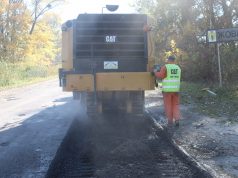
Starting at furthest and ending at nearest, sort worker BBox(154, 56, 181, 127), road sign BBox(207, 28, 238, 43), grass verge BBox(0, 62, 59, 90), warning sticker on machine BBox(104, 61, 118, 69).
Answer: grass verge BBox(0, 62, 59, 90) < road sign BBox(207, 28, 238, 43) < warning sticker on machine BBox(104, 61, 118, 69) < worker BBox(154, 56, 181, 127)

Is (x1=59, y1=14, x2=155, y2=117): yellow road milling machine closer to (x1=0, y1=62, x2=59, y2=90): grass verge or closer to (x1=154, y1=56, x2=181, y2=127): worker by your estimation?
(x1=154, y1=56, x2=181, y2=127): worker

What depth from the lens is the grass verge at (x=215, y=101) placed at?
37.6 feet

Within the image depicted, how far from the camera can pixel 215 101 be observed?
13.9m

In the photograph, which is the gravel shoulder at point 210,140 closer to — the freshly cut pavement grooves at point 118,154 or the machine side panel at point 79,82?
the freshly cut pavement grooves at point 118,154

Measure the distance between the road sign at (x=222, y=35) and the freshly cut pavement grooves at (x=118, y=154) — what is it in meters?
5.83

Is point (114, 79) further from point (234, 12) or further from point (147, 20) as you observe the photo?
point (234, 12)

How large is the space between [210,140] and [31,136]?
159 inches

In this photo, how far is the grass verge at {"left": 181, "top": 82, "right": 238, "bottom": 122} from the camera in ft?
37.6

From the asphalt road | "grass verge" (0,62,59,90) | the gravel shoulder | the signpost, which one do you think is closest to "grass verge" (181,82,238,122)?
the gravel shoulder

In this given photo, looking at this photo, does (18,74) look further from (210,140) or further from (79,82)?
(210,140)

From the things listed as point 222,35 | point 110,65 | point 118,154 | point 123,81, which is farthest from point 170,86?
point 222,35

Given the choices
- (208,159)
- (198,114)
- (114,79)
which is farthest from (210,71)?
(208,159)

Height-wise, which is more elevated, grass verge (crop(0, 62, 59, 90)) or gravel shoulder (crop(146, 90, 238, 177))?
grass verge (crop(0, 62, 59, 90))

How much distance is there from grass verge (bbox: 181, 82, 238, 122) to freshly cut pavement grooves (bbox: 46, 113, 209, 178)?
221 centimetres
